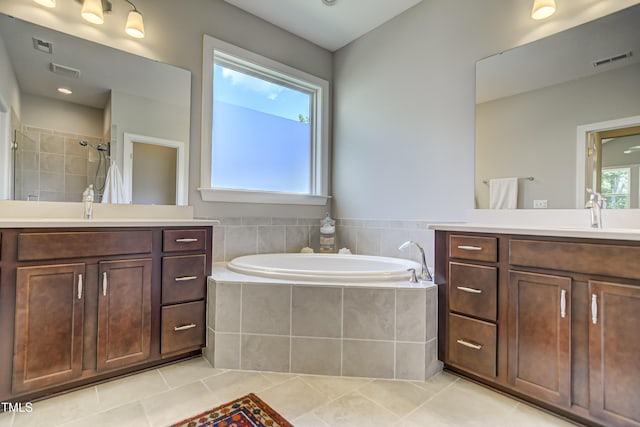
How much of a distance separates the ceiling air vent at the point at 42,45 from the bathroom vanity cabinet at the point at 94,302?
1184 mm

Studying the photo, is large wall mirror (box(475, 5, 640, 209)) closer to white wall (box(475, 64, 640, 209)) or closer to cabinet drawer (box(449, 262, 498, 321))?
white wall (box(475, 64, 640, 209))

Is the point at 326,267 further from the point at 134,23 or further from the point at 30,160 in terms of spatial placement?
the point at 134,23

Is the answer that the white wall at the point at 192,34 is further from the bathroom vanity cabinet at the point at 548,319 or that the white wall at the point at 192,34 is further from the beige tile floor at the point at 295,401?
the bathroom vanity cabinet at the point at 548,319

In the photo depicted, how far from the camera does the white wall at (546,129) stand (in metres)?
1.69

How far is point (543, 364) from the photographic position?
4.70ft

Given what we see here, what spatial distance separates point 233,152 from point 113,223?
126cm

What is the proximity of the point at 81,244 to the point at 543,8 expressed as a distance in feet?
9.44

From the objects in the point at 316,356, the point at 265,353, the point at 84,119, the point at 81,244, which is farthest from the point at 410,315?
the point at 84,119

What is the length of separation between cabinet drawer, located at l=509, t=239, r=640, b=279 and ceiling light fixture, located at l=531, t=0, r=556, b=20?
1411 millimetres

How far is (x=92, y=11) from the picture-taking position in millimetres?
1941

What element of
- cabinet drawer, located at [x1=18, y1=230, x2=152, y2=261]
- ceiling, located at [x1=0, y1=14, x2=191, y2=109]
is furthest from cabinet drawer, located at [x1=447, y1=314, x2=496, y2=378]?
ceiling, located at [x1=0, y1=14, x2=191, y2=109]

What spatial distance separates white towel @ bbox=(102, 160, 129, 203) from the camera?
2.04m

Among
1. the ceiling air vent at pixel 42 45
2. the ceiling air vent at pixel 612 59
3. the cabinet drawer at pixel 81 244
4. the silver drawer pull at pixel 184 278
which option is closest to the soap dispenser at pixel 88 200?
the cabinet drawer at pixel 81 244

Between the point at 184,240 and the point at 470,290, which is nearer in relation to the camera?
the point at 470,290
